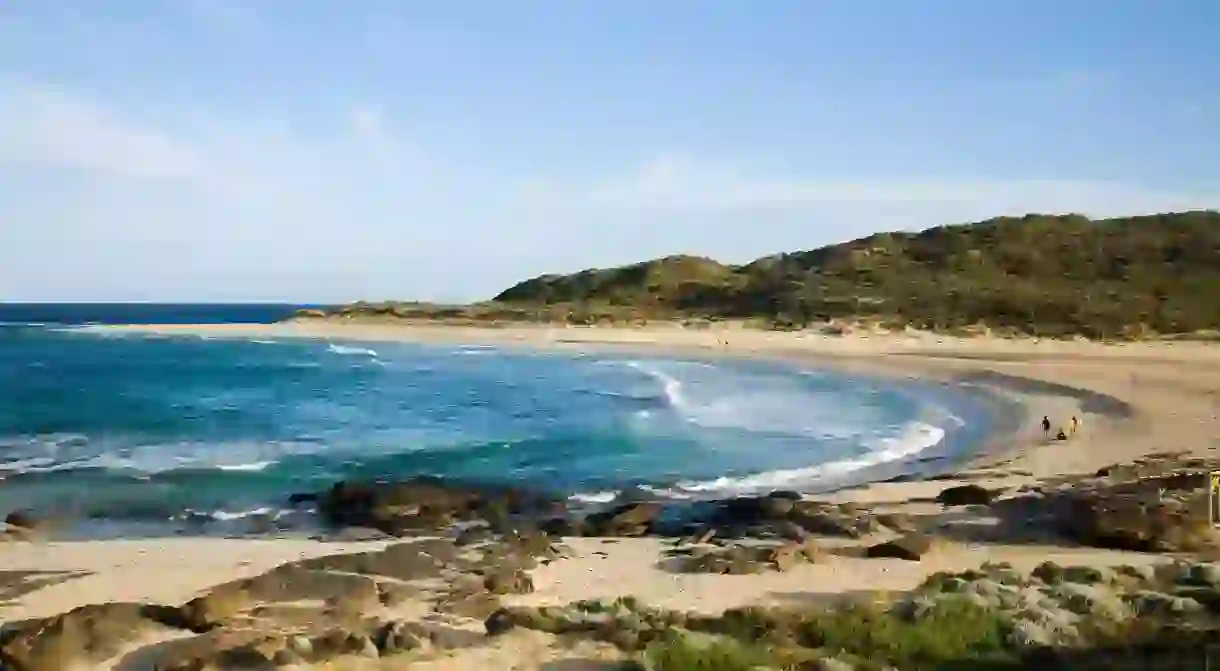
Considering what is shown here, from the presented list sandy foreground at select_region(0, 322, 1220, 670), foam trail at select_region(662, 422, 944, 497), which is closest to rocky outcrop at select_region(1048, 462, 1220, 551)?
sandy foreground at select_region(0, 322, 1220, 670)

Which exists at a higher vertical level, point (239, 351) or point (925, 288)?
point (925, 288)

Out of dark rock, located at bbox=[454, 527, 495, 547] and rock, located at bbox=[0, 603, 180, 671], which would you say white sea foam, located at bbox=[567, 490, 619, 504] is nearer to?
dark rock, located at bbox=[454, 527, 495, 547]

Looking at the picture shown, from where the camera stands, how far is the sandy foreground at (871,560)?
8.88 m

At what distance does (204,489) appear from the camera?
14898 mm

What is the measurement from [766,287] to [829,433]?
174 feet

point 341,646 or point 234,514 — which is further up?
point 341,646

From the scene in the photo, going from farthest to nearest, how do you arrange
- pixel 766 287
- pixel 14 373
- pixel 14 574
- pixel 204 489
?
pixel 766 287 → pixel 14 373 → pixel 204 489 → pixel 14 574

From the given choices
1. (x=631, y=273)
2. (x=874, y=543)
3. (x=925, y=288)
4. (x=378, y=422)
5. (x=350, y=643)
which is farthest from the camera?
(x=631, y=273)

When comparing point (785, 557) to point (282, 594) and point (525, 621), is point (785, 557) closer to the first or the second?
point (525, 621)

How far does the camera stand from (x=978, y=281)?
64688 millimetres

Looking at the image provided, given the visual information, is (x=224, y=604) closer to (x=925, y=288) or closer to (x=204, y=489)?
(x=204, y=489)

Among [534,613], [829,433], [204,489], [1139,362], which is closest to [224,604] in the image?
[534,613]

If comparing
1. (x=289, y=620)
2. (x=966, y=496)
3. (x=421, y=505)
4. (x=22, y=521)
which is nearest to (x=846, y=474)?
(x=966, y=496)

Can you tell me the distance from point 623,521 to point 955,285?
5541 centimetres
